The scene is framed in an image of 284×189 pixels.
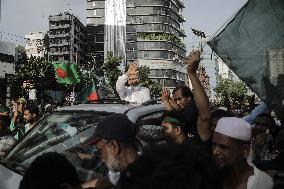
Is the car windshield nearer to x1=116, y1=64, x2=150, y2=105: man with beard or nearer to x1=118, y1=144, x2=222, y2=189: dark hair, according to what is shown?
x1=116, y1=64, x2=150, y2=105: man with beard

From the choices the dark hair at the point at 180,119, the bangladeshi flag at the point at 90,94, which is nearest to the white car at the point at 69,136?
the dark hair at the point at 180,119

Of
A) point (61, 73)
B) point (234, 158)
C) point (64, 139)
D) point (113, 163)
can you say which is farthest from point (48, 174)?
point (61, 73)

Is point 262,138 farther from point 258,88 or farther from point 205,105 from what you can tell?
point 205,105

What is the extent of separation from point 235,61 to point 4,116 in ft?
12.7

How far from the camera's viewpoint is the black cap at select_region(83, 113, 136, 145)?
2.45 metres

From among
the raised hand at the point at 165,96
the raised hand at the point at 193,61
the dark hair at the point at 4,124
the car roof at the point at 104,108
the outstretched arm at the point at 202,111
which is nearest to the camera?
the outstretched arm at the point at 202,111

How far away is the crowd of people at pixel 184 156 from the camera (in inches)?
46.9

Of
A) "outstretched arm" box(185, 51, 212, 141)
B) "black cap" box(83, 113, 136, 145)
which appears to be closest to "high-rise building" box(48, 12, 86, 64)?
"outstretched arm" box(185, 51, 212, 141)

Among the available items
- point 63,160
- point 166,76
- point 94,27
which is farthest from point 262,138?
point 94,27

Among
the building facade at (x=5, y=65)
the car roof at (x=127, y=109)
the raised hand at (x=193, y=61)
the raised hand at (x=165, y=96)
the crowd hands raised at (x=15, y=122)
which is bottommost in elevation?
the crowd hands raised at (x=15, y=122)

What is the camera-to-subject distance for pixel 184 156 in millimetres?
1223

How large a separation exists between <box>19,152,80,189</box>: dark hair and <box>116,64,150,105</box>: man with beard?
3.89m

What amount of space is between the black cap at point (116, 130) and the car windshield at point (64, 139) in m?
1.10

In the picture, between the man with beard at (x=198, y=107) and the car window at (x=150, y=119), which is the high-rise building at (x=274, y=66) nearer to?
the man with beard at (x=198, y=107)
